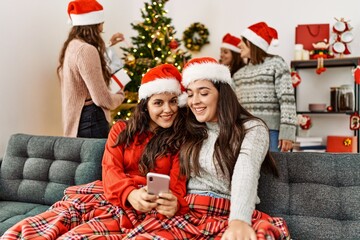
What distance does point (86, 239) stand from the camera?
4.66ft

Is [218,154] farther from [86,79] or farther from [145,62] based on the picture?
[145,62]

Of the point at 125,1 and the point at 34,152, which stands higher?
the point at 125,1

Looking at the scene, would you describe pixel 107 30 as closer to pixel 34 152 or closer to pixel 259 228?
pixel 34 152

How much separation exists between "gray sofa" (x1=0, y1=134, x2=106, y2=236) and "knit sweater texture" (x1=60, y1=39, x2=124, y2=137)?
22 centimetres

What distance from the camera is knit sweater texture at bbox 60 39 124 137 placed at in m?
2.38

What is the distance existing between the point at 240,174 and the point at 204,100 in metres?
0.35

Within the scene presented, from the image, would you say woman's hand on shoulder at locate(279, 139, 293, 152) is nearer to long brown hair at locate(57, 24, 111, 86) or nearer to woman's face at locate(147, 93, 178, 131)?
woman's face at locate(147, 93, 178, 131)

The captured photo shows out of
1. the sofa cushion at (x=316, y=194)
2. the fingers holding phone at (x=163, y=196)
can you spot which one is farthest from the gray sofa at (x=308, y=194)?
the fingers holding phone at (x=163, y=196)

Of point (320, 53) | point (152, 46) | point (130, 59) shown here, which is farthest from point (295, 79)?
point (130, 59)

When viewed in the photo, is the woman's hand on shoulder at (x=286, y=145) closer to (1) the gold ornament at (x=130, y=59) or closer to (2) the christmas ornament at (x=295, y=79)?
(2) the christmas ornament at (x=295, y=79)

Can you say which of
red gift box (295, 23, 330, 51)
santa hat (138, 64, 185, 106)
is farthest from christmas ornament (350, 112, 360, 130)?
santa hat (138, 64, 185, 106)

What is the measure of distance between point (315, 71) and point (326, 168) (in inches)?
107

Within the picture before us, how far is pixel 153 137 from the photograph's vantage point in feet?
5.96

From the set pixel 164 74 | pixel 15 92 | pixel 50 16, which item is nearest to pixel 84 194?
pixel 164 74
